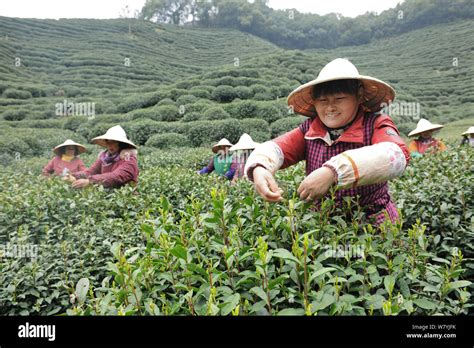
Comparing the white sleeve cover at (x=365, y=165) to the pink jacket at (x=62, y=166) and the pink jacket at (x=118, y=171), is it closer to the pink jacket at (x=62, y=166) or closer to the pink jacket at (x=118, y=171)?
the pink jacket at (x=118, y=171)

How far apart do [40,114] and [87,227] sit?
64.4 feet

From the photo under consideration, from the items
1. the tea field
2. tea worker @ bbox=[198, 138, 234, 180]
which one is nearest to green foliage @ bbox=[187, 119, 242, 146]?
tea worker @ bbox=[198, 138, 234, 180]

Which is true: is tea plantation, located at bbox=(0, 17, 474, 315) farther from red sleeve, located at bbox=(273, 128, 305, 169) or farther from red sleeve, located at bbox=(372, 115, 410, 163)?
red sleeve, located at bbox=(372, 115, 410, 163)

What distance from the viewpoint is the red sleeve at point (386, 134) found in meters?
1.50

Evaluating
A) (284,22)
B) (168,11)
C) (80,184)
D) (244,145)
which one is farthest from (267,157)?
(168,11)

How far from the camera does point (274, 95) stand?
1995cm

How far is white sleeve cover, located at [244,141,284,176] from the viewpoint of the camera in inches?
65.0

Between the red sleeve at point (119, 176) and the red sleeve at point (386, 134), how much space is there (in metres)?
2.80

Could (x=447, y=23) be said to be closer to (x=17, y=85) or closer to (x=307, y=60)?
(x=307, y=60)

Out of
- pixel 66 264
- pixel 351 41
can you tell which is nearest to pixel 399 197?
pixel 66 264

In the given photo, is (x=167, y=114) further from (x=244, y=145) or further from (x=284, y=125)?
(x=244, y=145)

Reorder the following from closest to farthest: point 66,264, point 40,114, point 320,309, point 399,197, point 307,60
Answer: point 320,309 < point 66,264 < point 399,197 < point 40,114 < point 307,60

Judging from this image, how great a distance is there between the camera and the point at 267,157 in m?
1.70

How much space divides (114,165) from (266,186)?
9.77 ft
